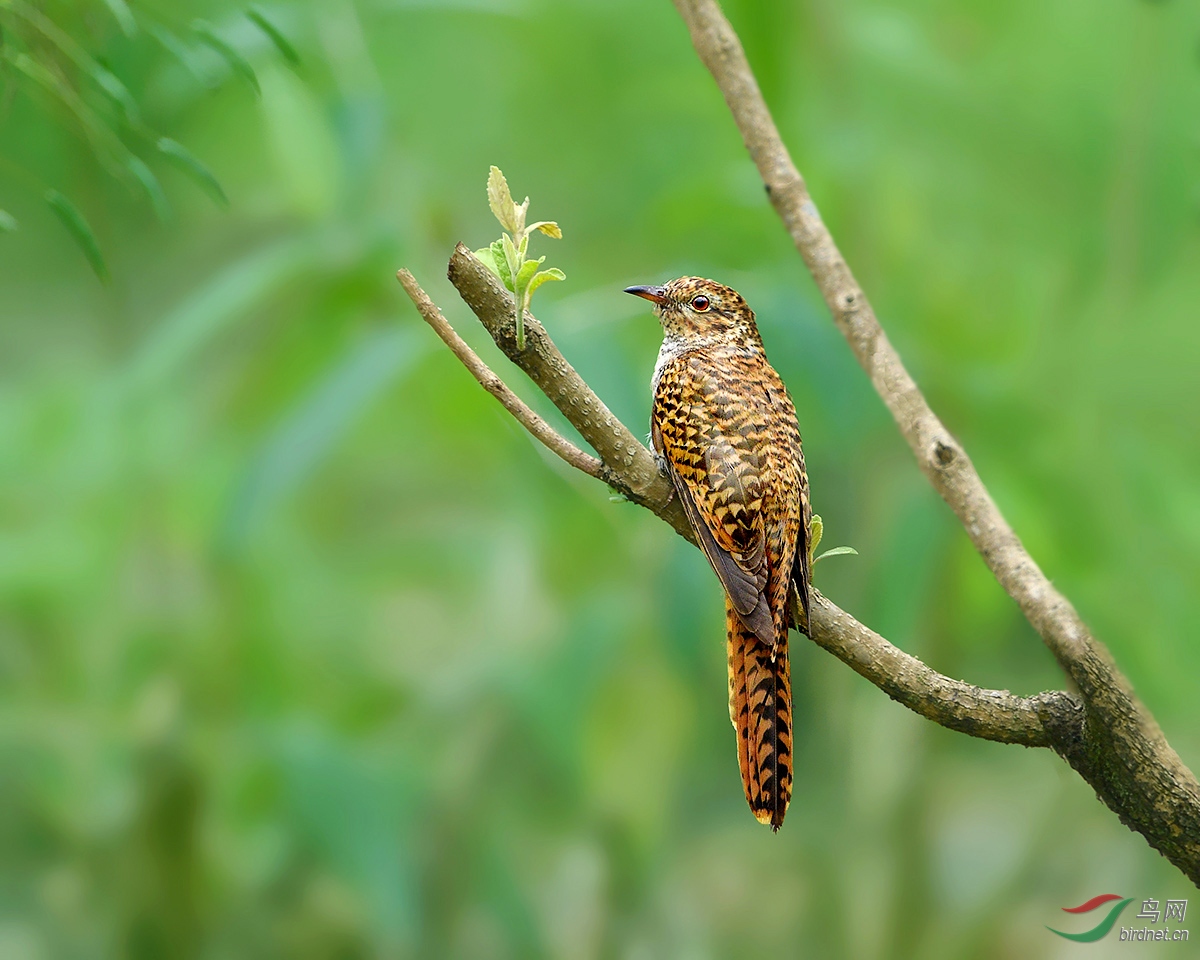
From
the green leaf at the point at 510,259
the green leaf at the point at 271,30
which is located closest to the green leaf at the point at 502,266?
the green leaf at the point at 510,259

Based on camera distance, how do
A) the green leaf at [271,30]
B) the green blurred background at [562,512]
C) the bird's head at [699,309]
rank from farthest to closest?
1. the green blurred background at [562,512]
2. the bird's head at [699,309]
3. the green leaf at [271,30]

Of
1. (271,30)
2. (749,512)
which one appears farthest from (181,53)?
(749,512)

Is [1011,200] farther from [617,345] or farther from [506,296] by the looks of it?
[506,296]

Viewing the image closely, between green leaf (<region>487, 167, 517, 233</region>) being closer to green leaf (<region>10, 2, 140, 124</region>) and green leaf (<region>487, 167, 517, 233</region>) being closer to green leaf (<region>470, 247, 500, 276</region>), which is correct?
green leaf (<region>470, 247, 500, 276</region>)

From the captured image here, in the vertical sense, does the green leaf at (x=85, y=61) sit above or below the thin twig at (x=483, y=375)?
above

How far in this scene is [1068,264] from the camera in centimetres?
187

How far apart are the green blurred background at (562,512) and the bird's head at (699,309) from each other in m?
0.25

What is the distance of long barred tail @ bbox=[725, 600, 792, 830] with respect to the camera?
2.72ft

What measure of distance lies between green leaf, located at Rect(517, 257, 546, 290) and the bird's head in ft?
1.70

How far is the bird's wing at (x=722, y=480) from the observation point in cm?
89

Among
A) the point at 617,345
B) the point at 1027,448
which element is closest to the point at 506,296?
the point at 617,345

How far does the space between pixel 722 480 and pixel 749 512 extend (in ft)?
0.11

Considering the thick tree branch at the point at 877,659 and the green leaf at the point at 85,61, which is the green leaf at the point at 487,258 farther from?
the green leaf at the point at 85,61

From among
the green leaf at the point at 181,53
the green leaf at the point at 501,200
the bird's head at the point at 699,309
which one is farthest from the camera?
the bird's head at the point at 699,309
